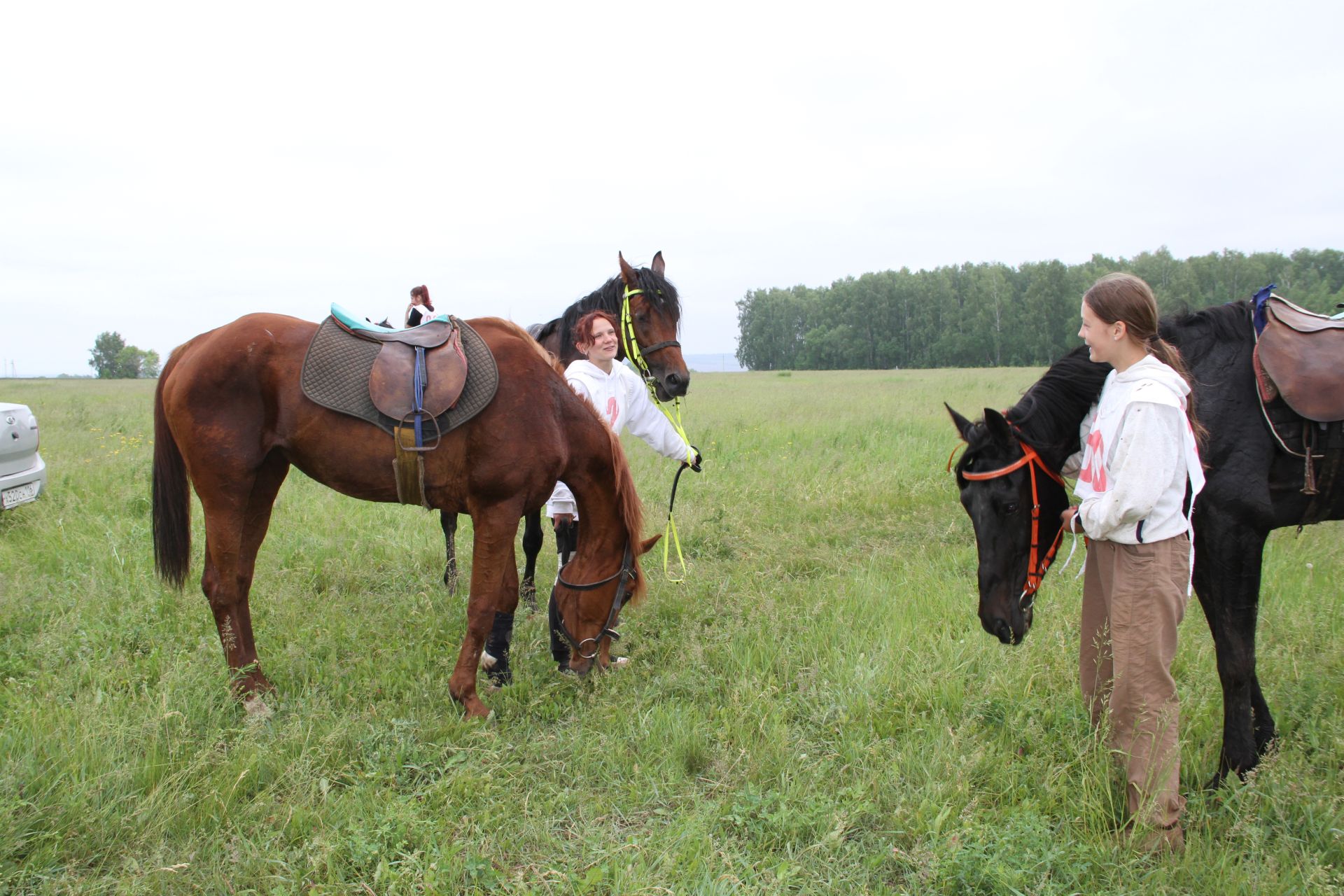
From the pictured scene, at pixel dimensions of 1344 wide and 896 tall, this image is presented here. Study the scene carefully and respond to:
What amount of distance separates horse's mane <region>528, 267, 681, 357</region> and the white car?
4.99m

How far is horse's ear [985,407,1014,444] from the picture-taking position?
106 inches

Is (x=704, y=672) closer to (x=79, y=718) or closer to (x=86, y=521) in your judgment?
(x=79, y=718)

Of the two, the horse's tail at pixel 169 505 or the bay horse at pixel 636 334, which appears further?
the bay horse at pixel 636 334

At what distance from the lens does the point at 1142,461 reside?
89.8 inches

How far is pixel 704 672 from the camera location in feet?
12.6

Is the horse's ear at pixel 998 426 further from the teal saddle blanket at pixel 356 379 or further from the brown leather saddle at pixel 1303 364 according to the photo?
the teal saddle blanket at pixel 356 379

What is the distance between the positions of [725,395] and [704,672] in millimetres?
20610

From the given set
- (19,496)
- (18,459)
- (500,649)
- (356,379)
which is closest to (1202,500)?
(500,649)

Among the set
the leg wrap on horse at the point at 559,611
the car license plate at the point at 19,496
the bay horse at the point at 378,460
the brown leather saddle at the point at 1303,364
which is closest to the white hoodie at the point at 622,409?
the leg wrap on horse at the point at 559,611

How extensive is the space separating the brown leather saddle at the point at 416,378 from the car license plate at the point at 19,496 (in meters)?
4.79

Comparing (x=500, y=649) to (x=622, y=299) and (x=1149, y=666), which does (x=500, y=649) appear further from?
(x=1149, y=666)

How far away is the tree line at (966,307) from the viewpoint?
1535 inches

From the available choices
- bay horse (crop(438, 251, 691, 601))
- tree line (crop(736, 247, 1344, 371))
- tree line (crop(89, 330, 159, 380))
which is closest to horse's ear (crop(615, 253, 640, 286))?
bay horse (crop(438, 251, 691, 601))

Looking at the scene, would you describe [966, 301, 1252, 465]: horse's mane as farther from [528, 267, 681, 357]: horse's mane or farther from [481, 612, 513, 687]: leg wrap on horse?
[528, 267, 681, 357]: horse's mane
